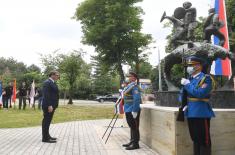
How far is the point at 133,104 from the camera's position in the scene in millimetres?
8750

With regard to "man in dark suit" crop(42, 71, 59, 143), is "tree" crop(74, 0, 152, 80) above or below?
above

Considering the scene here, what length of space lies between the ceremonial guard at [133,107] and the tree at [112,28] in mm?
31876

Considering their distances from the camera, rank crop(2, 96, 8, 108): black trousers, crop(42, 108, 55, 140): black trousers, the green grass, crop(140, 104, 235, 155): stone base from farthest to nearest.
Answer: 1. crop(2, 96, 8, 108): black trousers
2. the green grass
3. crop(42, 108, 55, 140): black trousers
4. crop(140, 104, 235, 155): stone base

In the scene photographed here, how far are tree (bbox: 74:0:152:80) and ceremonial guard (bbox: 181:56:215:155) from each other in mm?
34799

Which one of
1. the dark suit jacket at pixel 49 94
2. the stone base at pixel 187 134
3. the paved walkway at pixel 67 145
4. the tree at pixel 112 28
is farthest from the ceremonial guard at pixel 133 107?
the tree at pixel 112 28

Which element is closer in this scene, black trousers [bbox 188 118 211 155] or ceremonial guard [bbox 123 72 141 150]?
black trousers [bbox 188 118 211 155]

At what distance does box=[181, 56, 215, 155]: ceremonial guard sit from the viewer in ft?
19.2

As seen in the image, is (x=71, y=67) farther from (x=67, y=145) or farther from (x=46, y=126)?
(x=67, y=145)

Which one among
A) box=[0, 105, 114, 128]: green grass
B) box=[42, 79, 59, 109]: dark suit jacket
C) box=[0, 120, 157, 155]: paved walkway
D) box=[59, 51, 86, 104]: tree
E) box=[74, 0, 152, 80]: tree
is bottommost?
box=[0, 120, 157, 155]: paved walkway

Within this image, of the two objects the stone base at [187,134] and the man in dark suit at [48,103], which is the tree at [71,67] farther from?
the stone base at [187,134]

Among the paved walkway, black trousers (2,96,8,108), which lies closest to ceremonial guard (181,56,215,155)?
the paved walkway

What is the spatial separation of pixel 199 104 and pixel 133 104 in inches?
115

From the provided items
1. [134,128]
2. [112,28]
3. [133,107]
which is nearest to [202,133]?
[133,107]

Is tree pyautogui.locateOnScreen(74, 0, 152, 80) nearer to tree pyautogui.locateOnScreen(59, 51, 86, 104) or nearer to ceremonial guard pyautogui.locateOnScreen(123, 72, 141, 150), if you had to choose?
tree pyautogui.locateOnScreen(59, 51, 86, 104)
